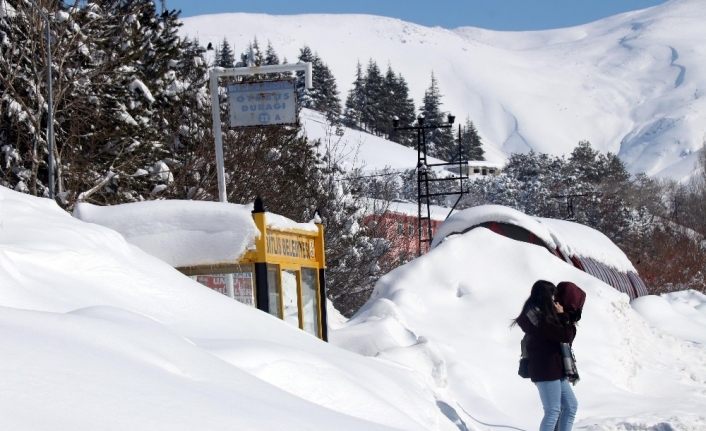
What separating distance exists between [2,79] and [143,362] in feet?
64.1

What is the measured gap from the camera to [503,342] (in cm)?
1633

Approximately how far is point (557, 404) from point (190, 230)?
3442 millimetres

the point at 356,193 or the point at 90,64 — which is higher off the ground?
the point at 90,64

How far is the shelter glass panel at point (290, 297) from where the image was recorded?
470 inches

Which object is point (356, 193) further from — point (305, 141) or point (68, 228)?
point (68, 228)

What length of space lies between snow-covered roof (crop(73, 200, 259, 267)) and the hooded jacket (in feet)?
8.08

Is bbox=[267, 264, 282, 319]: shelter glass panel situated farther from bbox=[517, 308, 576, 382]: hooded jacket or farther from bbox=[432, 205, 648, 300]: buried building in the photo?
bbox=[432, 205, 648, 300]: buried building

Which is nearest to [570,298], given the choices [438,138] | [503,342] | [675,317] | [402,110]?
[503,342]

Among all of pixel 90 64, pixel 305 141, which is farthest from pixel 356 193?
pixel 90 64

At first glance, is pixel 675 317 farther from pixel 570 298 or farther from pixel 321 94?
pixel 321 94

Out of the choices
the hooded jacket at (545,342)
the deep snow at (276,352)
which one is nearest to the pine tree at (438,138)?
the deep snow at (276,352)

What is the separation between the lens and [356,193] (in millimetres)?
46969

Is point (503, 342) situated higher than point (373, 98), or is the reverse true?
point (503, 342)

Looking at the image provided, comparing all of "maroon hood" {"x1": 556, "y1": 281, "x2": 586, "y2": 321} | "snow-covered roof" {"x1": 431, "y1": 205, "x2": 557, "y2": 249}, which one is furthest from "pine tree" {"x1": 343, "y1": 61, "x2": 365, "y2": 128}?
"maroon hood" {"x1": 556, "y1": 281, "x2": 586, "y2": 321}
